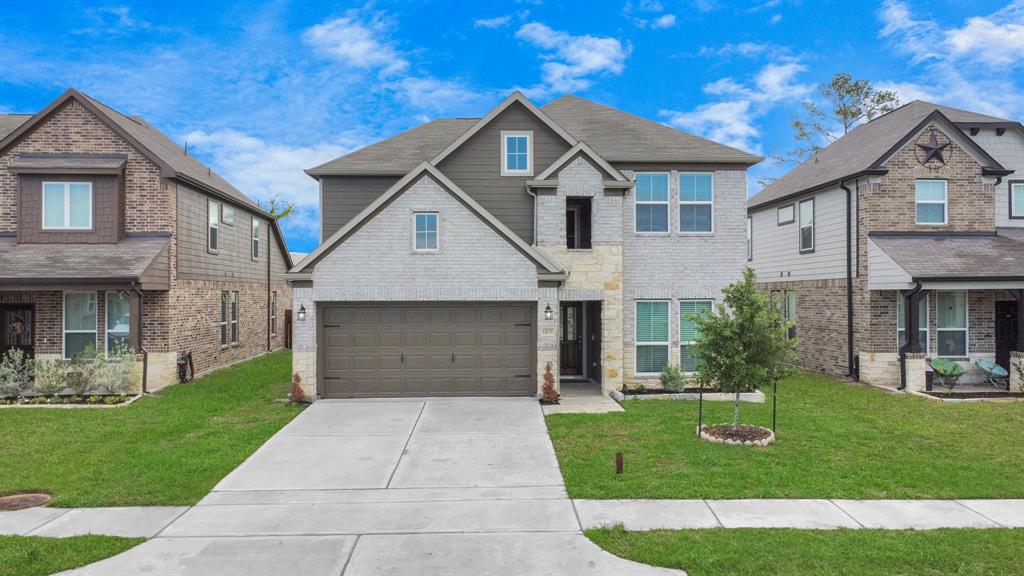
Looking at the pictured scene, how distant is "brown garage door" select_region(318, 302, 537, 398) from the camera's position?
46.2ft

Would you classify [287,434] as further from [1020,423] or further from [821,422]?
[1020,423]

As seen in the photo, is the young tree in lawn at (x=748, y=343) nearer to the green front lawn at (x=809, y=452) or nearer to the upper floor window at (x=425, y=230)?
the green front lawn at (x=809, y=452)

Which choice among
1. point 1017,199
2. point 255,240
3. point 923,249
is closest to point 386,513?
point 923,249

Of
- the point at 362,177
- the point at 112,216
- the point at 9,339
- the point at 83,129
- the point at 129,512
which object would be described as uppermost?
the point at 83,129

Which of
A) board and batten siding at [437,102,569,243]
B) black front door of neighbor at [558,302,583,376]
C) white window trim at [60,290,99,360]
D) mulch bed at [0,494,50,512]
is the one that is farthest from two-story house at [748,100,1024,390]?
white window trim at [60,290,99,360]

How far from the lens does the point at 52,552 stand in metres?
6.05

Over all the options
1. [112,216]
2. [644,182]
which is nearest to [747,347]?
[644,182]

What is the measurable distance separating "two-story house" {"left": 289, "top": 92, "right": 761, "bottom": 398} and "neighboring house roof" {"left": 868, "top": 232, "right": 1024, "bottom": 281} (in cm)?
464

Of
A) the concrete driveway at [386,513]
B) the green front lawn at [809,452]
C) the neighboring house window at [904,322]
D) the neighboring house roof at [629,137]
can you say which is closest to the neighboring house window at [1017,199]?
the neighboring house window at [904,322]

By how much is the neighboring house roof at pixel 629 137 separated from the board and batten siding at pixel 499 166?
150 cm

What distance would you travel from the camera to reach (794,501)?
7410mm

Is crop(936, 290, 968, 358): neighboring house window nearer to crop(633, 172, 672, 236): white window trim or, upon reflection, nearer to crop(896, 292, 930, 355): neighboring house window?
crop(896, 292, 930, 355): neighboring house window

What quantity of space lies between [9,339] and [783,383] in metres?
21.5

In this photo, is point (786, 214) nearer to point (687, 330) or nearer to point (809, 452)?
point (687, 330)
